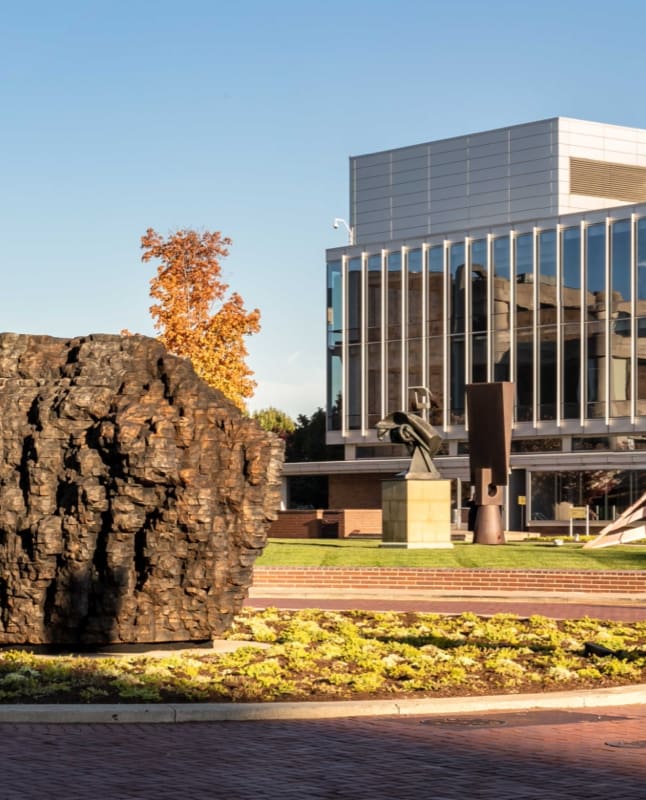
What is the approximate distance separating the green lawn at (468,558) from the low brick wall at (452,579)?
193 cm

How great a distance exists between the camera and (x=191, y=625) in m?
15.6

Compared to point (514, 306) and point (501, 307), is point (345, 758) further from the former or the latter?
point (501, 307)

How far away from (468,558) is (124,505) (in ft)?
62.9

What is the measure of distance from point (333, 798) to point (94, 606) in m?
7.27

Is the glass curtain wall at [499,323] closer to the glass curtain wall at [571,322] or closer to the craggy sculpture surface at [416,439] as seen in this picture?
the glass curtain wall at [571,322]

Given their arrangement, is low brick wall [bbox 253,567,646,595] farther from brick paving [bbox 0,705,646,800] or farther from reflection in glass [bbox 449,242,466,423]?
reflection in glass [bbox 449,242,466,423]

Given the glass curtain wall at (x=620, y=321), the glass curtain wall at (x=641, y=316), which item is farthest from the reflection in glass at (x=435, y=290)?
the glass curtain wall at (x=641, y=316)

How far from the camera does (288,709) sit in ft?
39.2

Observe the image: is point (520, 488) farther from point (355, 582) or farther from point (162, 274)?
point (355, 582)

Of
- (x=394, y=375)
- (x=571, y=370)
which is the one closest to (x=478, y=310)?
(x=571, y=370)

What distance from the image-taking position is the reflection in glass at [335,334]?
73.6 m

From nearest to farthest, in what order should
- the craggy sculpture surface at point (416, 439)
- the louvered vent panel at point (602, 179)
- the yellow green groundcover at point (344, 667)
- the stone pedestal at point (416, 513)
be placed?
the yellow green groundcover at point (344, 667)
the stone pedestal at point (416, 513)
the craggy sculpture surface at point (416, 439)
the louvered vent panel at point (602, 179)

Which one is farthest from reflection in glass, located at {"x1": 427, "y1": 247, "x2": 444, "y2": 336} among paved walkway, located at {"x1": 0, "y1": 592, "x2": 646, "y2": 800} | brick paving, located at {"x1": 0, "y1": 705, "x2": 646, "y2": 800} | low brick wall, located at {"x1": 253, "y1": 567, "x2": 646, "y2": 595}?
brick paving, located at {"x1": 0, "y1": 705, "x2": 646, "y2": 800}

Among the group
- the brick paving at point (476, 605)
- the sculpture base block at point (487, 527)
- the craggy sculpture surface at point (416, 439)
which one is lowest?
the brick paving at point (476, 605)
